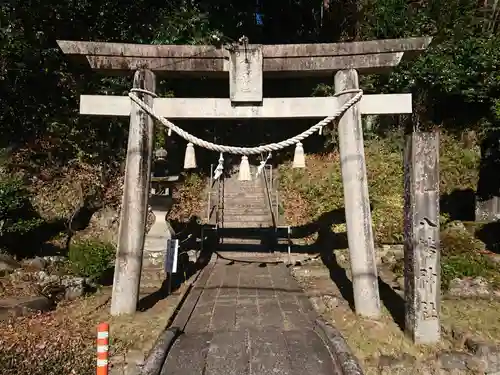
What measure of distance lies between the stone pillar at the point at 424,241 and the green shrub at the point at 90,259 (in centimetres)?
596

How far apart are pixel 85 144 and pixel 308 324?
9.99 metres

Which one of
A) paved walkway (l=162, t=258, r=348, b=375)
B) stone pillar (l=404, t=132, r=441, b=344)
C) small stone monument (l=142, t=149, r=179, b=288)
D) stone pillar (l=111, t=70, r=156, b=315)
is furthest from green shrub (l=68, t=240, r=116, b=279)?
stone pillar (l=404, t=132, r=441, b=344)

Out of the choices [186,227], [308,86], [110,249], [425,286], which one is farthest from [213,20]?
[425,286]

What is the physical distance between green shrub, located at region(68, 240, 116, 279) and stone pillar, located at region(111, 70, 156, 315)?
2.35 metres

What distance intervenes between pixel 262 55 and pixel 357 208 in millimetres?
2765

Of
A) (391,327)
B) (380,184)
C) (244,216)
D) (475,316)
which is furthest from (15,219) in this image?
(380,184)

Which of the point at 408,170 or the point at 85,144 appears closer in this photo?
the point at 408,170

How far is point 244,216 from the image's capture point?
1330 cm

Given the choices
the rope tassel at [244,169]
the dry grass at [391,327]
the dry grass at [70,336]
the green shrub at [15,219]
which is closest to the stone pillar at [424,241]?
the dry grass at [391,327]

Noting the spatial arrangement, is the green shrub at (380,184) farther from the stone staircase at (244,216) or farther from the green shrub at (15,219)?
the green shrub at (15,219)

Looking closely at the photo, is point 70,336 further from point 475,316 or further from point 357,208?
point 475,316

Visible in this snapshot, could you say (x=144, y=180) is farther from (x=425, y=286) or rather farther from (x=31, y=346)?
(x=425, y=286)

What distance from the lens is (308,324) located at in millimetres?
5453

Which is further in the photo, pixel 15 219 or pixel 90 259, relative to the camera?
pixel 15 219
